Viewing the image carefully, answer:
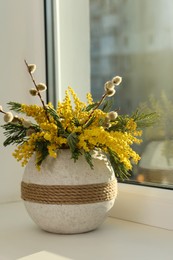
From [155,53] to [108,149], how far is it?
A: 0.99ft

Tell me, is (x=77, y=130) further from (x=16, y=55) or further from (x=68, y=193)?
(x=16, y=55)

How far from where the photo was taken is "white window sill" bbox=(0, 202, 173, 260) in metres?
0.97

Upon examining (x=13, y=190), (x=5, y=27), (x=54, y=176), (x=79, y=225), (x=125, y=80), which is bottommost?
(x=13, y=190)

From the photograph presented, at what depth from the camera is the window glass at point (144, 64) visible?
1233 millimetres

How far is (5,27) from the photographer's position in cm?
147

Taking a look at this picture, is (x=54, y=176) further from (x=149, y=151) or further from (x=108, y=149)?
(x=149, y=151)

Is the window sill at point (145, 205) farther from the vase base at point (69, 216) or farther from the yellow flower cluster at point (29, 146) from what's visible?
the yellow flower cluster at point (29, 146)

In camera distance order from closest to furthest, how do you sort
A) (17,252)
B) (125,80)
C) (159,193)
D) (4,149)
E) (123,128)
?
(17,252), (123,128), (159,193), (125,80), (4,149)

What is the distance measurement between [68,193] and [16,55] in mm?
588

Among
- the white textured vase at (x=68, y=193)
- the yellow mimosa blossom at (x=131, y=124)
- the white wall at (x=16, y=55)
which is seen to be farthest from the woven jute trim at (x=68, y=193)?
the white wall at (x=16, y=55)

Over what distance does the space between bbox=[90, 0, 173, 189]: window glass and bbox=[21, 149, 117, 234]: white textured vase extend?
0.70 feet

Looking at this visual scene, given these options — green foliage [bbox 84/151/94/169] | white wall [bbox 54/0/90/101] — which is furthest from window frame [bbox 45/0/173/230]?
green foliage [bbox 84/151/94/169]

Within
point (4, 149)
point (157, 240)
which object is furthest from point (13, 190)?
point (157, 240)

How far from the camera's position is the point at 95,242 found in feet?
3.44
